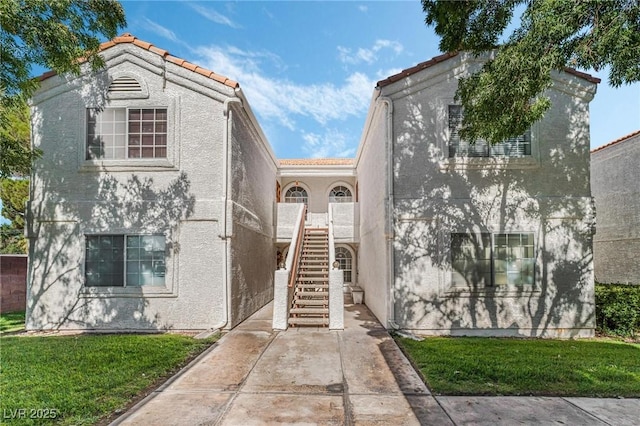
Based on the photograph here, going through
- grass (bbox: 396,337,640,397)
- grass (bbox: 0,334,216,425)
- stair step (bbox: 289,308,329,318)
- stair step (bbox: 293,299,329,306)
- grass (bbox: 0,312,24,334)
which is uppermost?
stair step (bbox: 293,299,329,306)

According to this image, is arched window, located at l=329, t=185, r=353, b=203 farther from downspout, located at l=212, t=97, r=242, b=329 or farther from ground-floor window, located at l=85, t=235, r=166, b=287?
ground-floor window, located at l=85, t=235, r=166, b=287

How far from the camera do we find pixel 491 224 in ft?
30.3

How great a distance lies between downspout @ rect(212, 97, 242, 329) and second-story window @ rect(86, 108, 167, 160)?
1.64 m

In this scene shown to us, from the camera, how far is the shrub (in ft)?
30.0

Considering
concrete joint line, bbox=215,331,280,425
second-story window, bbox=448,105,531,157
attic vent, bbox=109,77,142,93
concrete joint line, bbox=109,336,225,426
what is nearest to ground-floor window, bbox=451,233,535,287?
second-story window, bbox=448,105,531,157

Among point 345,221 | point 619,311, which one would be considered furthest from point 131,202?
point 619,311

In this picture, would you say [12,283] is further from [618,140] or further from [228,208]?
[618,140]

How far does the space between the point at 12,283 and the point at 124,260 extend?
7.70 meters

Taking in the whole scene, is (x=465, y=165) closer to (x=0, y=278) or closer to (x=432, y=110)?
(x=432, y=110)

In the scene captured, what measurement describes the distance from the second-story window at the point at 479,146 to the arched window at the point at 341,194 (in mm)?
10427

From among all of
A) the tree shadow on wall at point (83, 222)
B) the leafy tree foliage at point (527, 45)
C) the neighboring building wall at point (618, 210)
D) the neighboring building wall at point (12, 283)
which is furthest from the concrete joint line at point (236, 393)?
the neighboring building wall at point (618, 210)

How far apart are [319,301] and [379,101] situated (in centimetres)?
605

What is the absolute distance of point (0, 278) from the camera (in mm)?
12977

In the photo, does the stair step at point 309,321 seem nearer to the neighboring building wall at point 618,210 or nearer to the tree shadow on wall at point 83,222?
the tree shadow on wall at point 83,222
